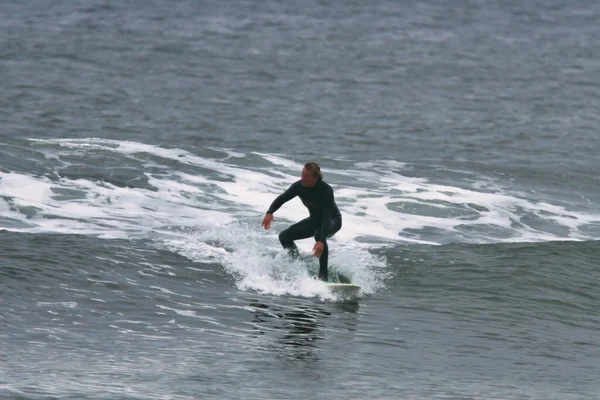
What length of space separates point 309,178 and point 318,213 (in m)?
0.64

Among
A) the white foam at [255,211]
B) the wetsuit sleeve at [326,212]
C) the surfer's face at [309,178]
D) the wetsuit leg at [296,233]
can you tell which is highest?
the surfer's face at [309,178]

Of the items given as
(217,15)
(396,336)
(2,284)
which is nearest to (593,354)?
(396,336)

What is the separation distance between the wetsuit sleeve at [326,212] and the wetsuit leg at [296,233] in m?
0.37

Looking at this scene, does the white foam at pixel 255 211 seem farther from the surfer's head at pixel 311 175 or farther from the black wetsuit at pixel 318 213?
the surfer's head at pixel 311 175

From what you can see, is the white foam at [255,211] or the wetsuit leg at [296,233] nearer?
the wetsuit leg at [296,233]

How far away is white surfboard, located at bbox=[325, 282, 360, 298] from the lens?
14.1 meters

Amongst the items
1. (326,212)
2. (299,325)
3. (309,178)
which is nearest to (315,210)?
(326,212)

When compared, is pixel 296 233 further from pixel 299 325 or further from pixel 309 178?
pixel 299 325

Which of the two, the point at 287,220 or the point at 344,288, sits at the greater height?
the point at 344,288

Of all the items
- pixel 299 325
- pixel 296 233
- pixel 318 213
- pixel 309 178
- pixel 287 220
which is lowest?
pixel 287 220

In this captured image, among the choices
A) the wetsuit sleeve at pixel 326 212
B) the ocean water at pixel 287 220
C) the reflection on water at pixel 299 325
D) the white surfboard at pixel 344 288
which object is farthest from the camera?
the wetsuit sleeve at pixel 326 212

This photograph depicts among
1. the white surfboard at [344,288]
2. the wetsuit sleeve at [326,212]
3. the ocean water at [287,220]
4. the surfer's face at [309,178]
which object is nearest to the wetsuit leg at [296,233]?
the ocean water at [287,220]

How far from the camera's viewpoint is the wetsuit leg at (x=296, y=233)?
14.9 meters

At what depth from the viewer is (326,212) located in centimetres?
1450
